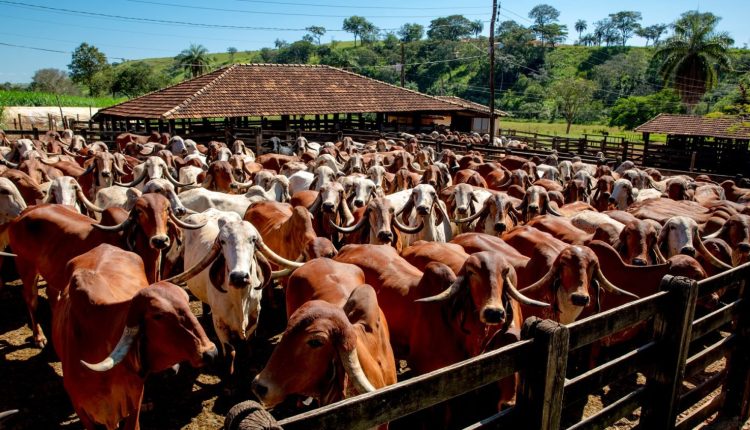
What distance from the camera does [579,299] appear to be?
5.30 meters

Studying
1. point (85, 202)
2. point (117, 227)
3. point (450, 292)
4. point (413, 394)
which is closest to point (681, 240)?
point (450, 292)

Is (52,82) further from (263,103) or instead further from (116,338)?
(116,338)

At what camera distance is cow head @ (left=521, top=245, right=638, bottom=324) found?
5582 mm

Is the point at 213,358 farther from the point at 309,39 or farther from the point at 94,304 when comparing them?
the point at 309,39

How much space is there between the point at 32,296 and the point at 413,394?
663 cm

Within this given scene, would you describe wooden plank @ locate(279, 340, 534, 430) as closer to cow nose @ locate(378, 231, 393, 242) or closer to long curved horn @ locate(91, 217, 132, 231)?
cow nose @ locate(378, 231, 393, 242)

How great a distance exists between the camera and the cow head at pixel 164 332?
3650 mm

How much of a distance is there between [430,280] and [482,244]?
2099 millimetres

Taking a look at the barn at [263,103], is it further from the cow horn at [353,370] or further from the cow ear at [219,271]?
the cow horn at [353,370]

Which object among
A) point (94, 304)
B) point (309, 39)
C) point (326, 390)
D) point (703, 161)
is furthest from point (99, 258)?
point (309, 39)

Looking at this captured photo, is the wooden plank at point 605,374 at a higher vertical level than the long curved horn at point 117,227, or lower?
lower

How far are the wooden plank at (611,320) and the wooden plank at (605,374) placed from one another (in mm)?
216

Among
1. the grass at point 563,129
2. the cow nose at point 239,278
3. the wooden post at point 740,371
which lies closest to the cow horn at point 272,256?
the cow nose at point 239,278

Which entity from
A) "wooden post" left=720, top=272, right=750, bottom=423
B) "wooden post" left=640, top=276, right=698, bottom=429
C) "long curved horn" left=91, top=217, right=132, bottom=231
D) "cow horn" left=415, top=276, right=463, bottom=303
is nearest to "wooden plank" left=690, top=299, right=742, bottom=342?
"wooden post" left=720, top=272, right=750, bottom=423
